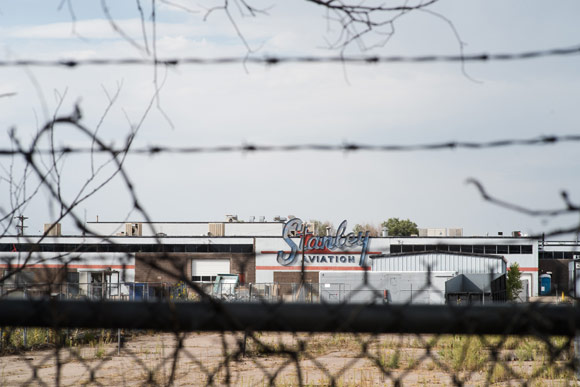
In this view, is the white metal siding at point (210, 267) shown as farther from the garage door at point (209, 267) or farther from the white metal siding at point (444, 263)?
the white metal siding at point (444, 263)

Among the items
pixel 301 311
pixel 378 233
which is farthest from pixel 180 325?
pixel 378 233

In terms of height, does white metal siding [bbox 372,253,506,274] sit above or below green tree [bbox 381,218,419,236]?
below

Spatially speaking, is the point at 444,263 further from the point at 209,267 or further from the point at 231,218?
the point at 231,218

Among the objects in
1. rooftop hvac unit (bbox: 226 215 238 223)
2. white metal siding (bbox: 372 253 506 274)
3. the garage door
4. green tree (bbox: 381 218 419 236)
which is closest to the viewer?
white metal siding (bbox: 372 253 506 274)

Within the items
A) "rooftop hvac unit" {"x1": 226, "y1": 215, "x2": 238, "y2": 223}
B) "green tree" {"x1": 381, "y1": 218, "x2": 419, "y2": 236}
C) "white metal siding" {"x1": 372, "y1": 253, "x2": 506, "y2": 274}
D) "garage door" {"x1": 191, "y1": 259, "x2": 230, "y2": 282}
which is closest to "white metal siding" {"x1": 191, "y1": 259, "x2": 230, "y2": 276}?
"garage door" {"x1": 191, "y1": 259, "x2": 230, "y2": 282}

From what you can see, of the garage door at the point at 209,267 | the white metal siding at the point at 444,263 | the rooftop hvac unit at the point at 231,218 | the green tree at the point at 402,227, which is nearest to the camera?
the white metal siding at the point at 444,263

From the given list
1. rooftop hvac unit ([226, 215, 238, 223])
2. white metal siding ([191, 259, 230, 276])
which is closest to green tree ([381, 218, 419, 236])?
rooftop hvac unit ([226, 215, 238, 223])

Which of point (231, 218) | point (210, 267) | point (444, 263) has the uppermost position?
point (231, 218)

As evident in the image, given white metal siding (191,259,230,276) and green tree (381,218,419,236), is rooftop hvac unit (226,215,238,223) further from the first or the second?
green tree (381,218,419,236)

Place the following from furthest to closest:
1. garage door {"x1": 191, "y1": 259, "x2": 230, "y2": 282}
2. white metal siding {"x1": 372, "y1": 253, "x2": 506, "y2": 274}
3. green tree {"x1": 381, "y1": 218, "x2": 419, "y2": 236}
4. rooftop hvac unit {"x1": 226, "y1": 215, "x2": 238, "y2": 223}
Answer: green tree {"x1": 381, "y1": 218, "x2": 419, "y2": 236}, rooftop hvac unit {"x1": 226, "y1": 215, "x2": 238, "y2": 223}, garage door {"x1": 191, "y1": 259, "x2": 230, "y2": 282}, white metal siding {"x1": 372, "y1": 253, "x2": 506, "y2": 274}

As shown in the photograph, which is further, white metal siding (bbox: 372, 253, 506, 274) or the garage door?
the garage door

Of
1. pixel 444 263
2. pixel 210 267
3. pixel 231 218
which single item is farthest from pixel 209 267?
pixel 231 218

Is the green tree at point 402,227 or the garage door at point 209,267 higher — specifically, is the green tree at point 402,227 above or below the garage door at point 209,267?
above

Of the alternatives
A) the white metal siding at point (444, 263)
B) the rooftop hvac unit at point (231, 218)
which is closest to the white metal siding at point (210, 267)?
the white metal siding at point (444, 263)
